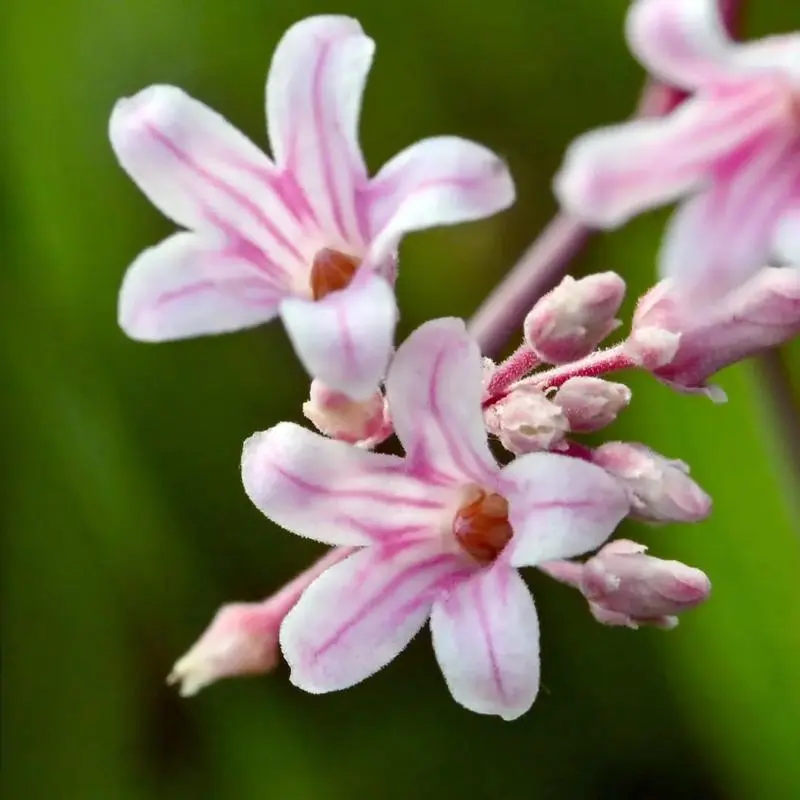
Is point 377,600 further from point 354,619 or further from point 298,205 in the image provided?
point 298,205

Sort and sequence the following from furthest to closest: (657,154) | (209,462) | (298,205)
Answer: (209,462)
(298,205)
(657,154)

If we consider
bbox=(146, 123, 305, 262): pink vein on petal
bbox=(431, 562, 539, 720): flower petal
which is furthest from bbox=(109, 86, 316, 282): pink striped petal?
bbox=(431, 562, 539, 720): flower petal

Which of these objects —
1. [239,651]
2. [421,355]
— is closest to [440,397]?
[421,355]

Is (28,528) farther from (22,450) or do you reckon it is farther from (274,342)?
(274,342)

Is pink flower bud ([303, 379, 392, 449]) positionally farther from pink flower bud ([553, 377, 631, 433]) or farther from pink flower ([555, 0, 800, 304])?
pink flower ([555, 0, 800, 304])

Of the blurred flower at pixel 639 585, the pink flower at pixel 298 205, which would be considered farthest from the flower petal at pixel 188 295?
the blurred flower at pixel 639 585

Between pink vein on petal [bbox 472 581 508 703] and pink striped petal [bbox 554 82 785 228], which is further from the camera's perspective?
pink vein on petal [bbox 472 581 508 703]
